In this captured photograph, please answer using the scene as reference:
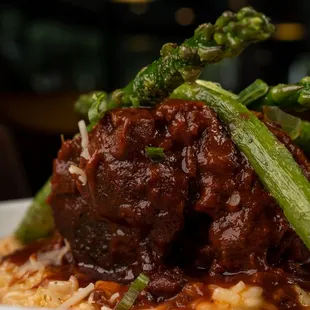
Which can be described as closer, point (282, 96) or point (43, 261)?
point (282, 96)

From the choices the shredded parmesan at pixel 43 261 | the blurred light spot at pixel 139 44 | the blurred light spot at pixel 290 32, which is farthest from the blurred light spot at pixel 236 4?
the shredded parmesan at pixel 43 261

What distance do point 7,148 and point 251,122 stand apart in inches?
131

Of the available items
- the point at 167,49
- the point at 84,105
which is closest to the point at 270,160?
the point at 167,49

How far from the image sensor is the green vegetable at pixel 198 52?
178 centimetres

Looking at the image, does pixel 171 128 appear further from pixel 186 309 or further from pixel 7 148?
pixel 7 148

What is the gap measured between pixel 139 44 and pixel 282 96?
9334mm

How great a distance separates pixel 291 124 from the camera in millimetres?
2160

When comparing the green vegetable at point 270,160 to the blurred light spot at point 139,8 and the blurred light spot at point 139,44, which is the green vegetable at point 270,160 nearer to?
the blurred light spot at point 139,8

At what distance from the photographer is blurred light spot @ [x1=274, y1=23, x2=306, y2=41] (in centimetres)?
1102

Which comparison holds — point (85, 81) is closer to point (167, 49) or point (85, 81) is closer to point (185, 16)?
point (185, 16)

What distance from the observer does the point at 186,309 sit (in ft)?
6.20

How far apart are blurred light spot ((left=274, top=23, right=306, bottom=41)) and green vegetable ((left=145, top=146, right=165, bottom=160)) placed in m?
9.46

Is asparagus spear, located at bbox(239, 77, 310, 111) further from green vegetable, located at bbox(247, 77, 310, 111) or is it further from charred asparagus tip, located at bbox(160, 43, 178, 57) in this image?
charred asparagus tip, located at bbox(160, 43, 178, 57)

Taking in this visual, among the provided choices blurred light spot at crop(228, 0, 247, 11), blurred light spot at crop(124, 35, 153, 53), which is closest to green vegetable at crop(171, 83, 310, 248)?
blurred light spot at crop(228, 0, 247, 11)
